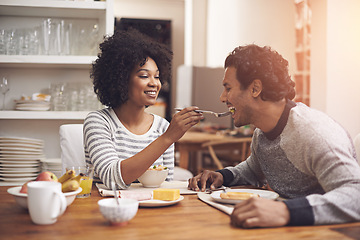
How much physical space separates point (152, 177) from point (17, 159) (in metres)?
1.39

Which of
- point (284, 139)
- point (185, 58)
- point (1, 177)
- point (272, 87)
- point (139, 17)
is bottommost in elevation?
point (1, 177)

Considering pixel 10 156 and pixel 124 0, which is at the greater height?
pixel 124 0

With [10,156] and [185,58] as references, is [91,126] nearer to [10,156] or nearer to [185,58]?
[10,156]

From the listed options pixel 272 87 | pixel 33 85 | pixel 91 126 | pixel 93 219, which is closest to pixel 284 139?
pixel 272 87

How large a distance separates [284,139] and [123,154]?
80 centimetres

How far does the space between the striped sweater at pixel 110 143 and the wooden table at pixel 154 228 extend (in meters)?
0.31

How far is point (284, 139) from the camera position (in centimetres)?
143

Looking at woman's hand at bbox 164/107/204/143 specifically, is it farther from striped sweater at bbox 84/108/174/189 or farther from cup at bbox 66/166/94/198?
cup at bbox 66/166/94/198

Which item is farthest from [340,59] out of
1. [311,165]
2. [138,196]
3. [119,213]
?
[119,213]

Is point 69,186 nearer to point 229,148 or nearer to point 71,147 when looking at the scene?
point 71,147

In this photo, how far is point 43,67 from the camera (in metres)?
3.00

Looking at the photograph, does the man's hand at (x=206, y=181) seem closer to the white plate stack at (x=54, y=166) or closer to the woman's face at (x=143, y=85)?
the woman's face at (x=143, y=85)

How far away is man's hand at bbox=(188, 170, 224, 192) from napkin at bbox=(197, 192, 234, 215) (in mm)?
75

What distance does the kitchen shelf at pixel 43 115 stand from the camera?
2760mm
